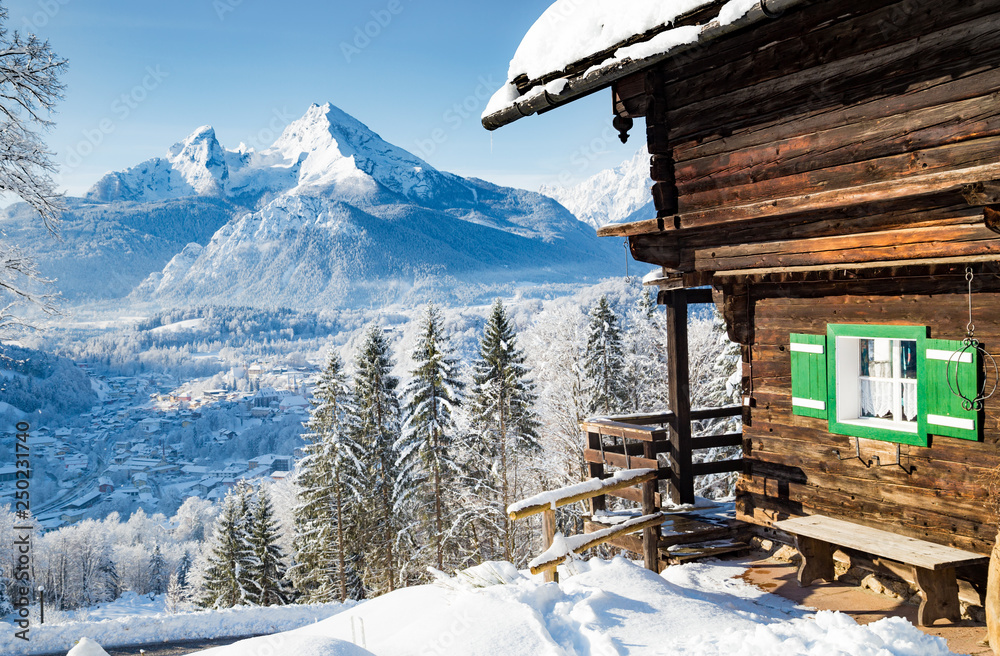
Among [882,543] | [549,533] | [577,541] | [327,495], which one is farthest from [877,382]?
→ [327,495]

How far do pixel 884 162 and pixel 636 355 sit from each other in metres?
22.7

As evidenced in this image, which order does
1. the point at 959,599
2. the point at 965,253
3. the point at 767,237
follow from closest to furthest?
the point at 965,253 < the point at 959,599 < the point at 767,237

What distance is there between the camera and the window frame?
6.01 m

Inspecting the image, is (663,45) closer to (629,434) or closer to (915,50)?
(915,50)

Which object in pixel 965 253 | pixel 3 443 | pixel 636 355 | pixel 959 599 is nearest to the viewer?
pixel 965 253

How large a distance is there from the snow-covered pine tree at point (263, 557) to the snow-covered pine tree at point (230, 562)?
34 cm

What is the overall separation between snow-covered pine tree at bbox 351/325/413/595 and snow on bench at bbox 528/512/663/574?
705 inches

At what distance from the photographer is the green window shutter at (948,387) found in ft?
18.5

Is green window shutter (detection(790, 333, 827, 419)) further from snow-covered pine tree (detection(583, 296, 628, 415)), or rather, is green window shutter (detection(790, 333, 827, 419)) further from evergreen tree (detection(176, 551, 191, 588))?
evergreen tree (detection(176, 551, 191, 588))

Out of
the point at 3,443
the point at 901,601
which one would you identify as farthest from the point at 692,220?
the point at 3,443

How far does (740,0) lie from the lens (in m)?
5.40

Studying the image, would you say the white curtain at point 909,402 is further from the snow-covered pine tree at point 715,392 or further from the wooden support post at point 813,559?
the snow-covered pine tree at point 715,392

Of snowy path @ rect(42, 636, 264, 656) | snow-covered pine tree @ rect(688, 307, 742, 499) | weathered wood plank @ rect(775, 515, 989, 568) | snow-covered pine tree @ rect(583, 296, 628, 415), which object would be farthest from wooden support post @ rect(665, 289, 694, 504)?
snow-covered pine tree @ rect(583, 296, 628, 415)

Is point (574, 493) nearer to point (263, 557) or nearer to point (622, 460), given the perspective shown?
point (622, 460)
